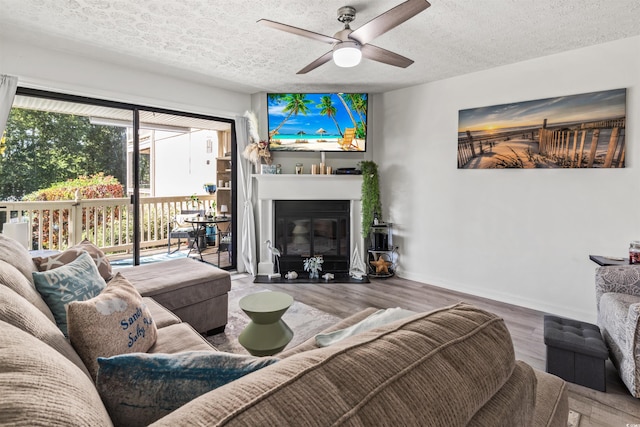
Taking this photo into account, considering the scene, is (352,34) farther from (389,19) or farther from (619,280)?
(619,280)

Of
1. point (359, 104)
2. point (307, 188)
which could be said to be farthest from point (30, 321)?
point (359, 104)

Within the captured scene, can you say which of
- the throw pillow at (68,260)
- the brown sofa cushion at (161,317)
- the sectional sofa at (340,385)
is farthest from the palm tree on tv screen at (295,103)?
the sectional sofa at (340,385)

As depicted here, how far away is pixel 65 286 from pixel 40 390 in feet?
4.22

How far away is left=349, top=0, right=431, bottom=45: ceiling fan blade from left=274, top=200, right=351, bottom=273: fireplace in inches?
99.0

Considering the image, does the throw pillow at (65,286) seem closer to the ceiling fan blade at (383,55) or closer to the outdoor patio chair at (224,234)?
the ceiling fan blade at (383,55)

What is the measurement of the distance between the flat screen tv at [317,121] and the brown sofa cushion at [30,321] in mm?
3676

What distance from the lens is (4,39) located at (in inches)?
112

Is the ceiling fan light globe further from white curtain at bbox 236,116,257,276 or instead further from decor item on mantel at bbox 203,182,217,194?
decor item on mantel at bbox 203,182,217,194

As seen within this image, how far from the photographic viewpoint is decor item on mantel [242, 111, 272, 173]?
4.44 m

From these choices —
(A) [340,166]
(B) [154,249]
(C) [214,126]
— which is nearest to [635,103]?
(A) [340,166]

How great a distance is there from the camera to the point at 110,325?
1314 millimetres

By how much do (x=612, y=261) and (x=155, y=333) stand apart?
340 centimetres

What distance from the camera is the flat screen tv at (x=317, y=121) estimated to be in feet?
14.4

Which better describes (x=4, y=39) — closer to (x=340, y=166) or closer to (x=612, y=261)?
(x=340, y=166)
